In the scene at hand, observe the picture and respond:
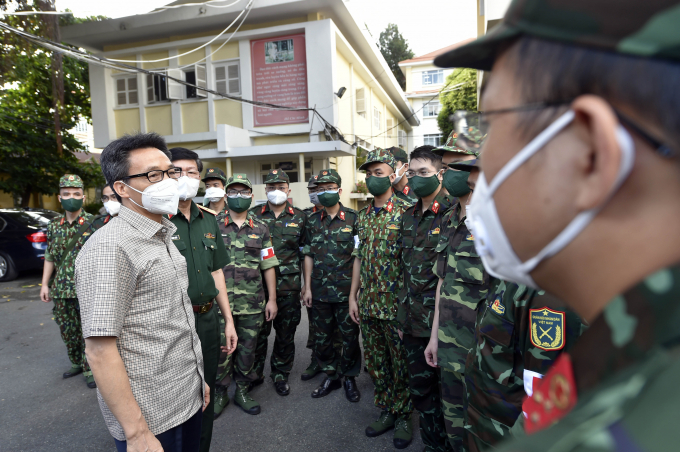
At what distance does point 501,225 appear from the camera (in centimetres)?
63

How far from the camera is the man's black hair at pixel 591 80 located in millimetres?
424

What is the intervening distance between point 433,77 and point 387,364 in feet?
104

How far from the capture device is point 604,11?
1.43ft

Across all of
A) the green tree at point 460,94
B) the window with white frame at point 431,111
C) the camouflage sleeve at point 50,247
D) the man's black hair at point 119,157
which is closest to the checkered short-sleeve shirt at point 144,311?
the man's black hair at point 119,157

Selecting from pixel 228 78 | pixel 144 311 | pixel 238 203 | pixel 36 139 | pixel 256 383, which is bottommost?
pixel 256 383

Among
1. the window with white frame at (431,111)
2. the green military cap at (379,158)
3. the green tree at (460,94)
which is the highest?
the window with white frame at (431,111)

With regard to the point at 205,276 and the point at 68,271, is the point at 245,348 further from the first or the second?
the point at 68,271

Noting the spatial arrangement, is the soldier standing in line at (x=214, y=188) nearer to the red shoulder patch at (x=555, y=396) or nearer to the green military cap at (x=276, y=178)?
the green military cap at (x=276, y=178)

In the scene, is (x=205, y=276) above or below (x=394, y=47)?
below

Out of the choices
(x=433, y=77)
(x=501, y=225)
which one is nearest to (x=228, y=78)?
(x=501, y=225)

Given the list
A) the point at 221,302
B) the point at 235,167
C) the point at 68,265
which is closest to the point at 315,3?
the point at 235,167

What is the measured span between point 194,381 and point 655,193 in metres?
1.99

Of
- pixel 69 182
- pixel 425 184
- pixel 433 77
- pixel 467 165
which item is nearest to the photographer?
pixel 467 165

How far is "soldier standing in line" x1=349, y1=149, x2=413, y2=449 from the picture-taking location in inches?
128
